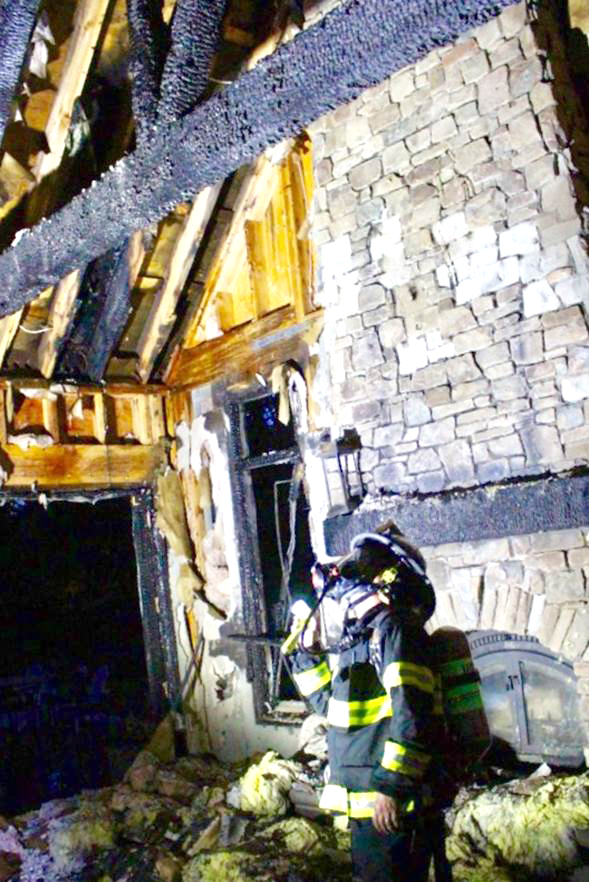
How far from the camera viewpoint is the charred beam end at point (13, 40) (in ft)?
10.9

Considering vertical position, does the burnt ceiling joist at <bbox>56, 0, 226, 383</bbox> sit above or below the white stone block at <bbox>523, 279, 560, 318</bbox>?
above

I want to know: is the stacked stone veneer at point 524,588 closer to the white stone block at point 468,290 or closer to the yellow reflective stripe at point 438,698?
the yellow reflective stripe at point 438,698

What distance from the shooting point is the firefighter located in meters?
3.13

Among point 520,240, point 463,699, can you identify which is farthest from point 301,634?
point 520,240

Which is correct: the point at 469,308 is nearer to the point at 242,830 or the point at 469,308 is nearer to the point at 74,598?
the point at 242,830

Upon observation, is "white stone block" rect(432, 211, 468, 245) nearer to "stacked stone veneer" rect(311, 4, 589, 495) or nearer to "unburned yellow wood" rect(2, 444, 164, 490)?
"stacked stone veneer" rect(311, 4, 589, 495)

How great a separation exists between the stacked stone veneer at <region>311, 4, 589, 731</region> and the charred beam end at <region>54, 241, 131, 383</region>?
2356 millimetres

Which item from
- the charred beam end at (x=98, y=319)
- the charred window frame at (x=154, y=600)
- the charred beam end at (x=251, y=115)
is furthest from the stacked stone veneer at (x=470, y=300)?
the charred window frame at (x=154, y=600)

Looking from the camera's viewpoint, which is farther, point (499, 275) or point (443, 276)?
point (443, 276)

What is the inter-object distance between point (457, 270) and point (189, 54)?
2.93m

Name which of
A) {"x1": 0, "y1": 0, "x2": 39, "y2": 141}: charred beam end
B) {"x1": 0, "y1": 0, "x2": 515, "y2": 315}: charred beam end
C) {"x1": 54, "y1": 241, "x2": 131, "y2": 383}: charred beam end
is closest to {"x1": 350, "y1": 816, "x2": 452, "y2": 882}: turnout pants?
{"x1": 0, "y1": 0, "x2": 515, "y2": 315}: charred beam end

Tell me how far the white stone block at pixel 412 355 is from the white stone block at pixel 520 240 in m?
0.86

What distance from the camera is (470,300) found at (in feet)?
16.6

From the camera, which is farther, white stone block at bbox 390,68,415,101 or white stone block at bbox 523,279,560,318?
white stone block at bbox 390,68,415,101
